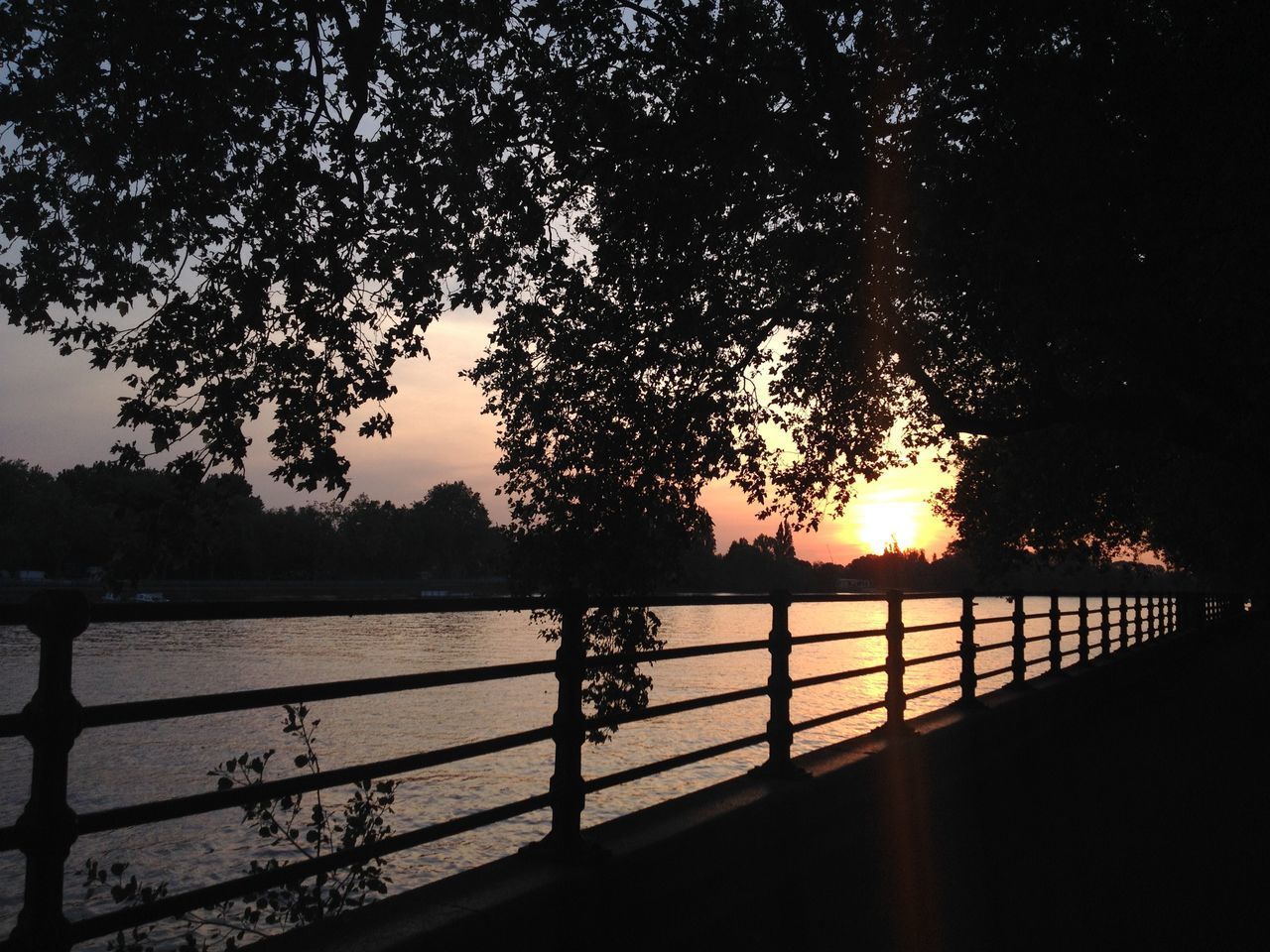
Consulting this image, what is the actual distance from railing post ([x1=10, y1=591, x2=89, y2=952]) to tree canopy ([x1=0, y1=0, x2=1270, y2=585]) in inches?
237

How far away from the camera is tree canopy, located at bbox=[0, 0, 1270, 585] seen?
27.8 feet

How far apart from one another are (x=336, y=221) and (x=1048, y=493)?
18.5 m

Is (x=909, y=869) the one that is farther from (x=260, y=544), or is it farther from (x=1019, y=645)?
(x=260, y=544)

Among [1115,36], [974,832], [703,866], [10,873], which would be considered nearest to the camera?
[703,866]

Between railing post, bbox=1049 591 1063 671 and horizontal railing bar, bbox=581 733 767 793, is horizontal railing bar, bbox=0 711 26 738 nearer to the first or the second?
horizontal railing bar, bbox=581 733 767 793

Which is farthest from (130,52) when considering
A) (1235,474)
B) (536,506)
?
(1235,474)

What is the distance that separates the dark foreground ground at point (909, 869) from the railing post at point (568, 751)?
0.15m

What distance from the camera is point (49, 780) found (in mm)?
2891

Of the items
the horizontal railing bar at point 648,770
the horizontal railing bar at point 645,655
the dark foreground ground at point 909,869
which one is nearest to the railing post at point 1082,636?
the dark foreground ground at point 909,869

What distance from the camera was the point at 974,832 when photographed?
691 cm

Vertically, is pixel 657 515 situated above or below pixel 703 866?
above

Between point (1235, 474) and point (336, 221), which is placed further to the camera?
point (1235, 474)

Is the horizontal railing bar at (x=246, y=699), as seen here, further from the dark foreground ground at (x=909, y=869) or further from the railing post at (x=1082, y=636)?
the railing post at (x=1082, y=636)

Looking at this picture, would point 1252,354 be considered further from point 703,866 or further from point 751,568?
point 751,568
